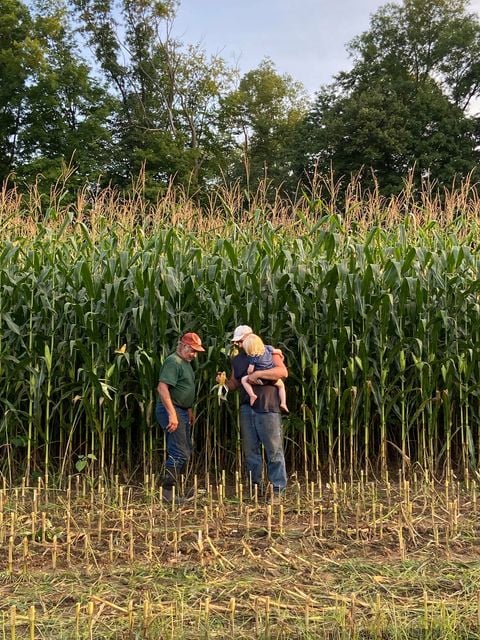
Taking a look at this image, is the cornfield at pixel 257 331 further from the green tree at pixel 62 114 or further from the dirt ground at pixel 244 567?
the green tree at pixel 62 114

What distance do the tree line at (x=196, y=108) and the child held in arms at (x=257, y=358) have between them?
16719mm

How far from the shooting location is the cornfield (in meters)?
5.52

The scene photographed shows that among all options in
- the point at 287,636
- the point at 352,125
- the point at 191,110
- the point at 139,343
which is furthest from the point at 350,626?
the point at 191,110

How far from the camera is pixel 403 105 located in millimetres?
26250

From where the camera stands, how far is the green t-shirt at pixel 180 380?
5195 mm

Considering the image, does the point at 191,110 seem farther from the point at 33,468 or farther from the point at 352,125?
the point at 33,468

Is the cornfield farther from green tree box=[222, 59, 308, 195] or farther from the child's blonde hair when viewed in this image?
green tree box=[222, 59, 308, 195]

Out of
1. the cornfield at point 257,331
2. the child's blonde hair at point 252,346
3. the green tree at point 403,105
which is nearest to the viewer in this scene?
the child's blonde hair at point 252,346

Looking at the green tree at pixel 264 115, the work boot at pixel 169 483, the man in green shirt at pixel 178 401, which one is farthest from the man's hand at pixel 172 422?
the green tree at pixel 264 115

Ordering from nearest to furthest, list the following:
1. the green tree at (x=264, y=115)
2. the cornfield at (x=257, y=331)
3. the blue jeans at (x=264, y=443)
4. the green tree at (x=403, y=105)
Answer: the blue jeans at (x=264, y=443) → the cornfield at (x=257, y=331) → the green tree at (x=403, y=105) → the green tree at (x=264, y=115)

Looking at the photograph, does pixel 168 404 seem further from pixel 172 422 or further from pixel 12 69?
pixel 12 69

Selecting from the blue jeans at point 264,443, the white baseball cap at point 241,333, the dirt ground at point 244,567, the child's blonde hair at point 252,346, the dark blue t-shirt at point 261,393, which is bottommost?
the dirt ground at point 244,567

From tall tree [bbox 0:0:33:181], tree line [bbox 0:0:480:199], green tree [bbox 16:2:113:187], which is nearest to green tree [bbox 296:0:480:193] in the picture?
tree line [bbox 0:0:480:199]

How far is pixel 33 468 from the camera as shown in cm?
573
